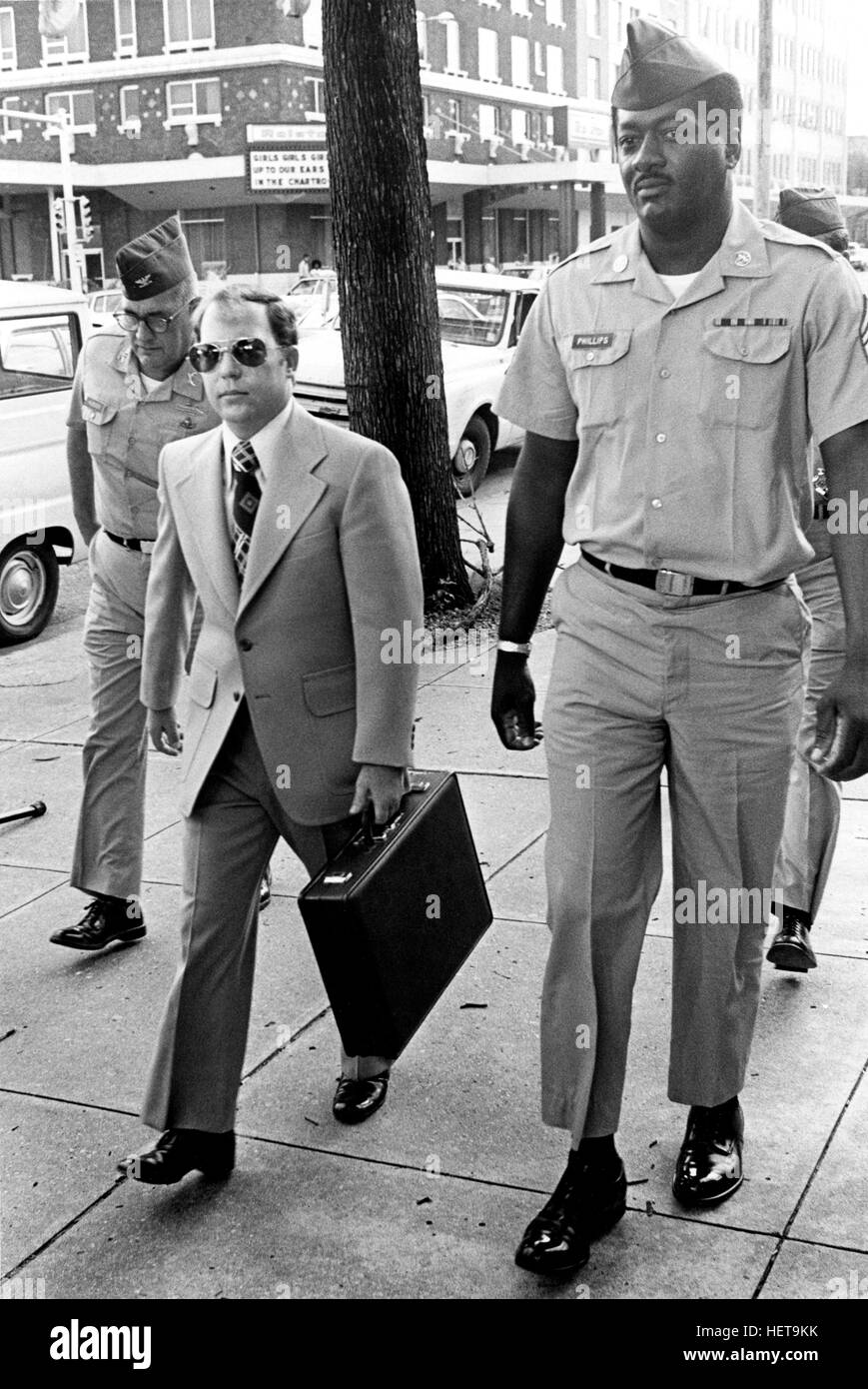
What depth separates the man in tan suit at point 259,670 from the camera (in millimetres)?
3455

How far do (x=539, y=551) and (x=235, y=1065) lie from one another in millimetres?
1297

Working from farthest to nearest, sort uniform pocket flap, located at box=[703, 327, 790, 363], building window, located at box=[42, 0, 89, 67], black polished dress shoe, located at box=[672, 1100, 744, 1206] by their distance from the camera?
building window, located at box=[42, 0, 89, 67]
black polished dress shoe, located at box=[672, 1100, 744, 1206]
uniform pocket flap, located at box=[703, 327, 790, 363]

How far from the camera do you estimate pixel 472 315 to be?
55.4 feet

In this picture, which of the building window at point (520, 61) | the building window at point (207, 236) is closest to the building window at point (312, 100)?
the building window at point (207, 236)

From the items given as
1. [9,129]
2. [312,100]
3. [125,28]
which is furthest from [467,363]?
[9,129]

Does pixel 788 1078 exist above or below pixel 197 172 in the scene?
below

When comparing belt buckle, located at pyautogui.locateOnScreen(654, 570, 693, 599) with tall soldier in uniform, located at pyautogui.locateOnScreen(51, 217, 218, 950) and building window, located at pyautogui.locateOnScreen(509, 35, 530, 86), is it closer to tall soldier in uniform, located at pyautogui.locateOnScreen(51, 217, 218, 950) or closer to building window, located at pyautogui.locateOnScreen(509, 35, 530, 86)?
tall soldier in uniform, located at pyautogui.locateOnScreen(51, 217, 218, 950)

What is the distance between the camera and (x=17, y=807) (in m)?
6.36

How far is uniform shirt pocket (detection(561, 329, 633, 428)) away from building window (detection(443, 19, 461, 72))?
56720 millimetres

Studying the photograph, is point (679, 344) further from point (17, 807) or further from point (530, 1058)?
point (17, 807)

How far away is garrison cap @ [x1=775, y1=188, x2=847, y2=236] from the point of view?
5.23m

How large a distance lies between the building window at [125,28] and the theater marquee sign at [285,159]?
646 centimetres

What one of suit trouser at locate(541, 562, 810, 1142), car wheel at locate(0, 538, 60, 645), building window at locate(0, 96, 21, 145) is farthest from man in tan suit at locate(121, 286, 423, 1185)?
building window at locate(0, 96, 21, 145)

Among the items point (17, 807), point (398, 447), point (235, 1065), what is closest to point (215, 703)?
point (235, 1065)
